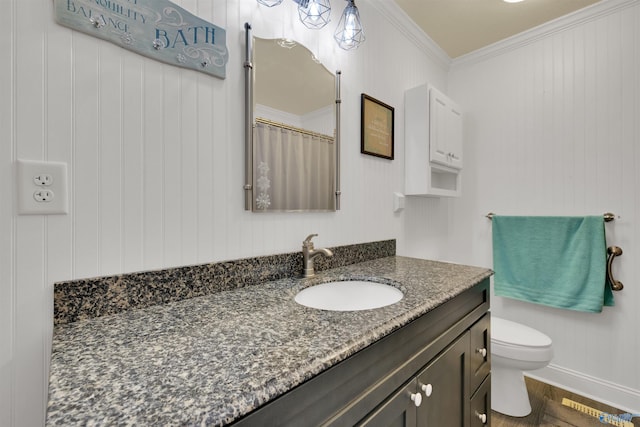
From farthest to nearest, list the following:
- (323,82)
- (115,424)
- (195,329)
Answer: (323,82) → (195,329) → (115,424)

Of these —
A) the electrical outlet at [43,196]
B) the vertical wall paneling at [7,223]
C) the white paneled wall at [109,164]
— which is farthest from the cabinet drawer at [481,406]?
the electrical outlet at [43,196]

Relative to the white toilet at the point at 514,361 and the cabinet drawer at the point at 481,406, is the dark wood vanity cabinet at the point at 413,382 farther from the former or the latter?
the white toilet at the point at 514,361

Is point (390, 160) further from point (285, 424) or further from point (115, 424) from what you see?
point (115, 424)

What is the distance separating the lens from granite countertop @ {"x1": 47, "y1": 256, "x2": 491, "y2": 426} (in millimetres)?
370

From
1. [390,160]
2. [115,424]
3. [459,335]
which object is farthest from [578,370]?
[115,424]

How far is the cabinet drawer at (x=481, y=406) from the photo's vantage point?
109 cm

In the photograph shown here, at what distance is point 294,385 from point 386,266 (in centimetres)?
97

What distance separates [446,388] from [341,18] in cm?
155

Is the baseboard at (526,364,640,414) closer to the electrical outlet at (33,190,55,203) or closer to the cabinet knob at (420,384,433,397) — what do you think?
the cabinet knob at (420,384,433,397)

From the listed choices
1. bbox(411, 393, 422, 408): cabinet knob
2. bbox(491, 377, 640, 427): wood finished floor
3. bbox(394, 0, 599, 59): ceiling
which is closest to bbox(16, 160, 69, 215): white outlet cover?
bbox(411, 393, 422, 408): cabinet knob

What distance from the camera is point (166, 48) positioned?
32.4 inches

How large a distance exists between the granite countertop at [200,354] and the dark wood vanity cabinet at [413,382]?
0.04m

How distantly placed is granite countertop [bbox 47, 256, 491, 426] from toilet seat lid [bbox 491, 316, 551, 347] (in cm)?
102

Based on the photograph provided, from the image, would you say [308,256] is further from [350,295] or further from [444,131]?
[444,131]
